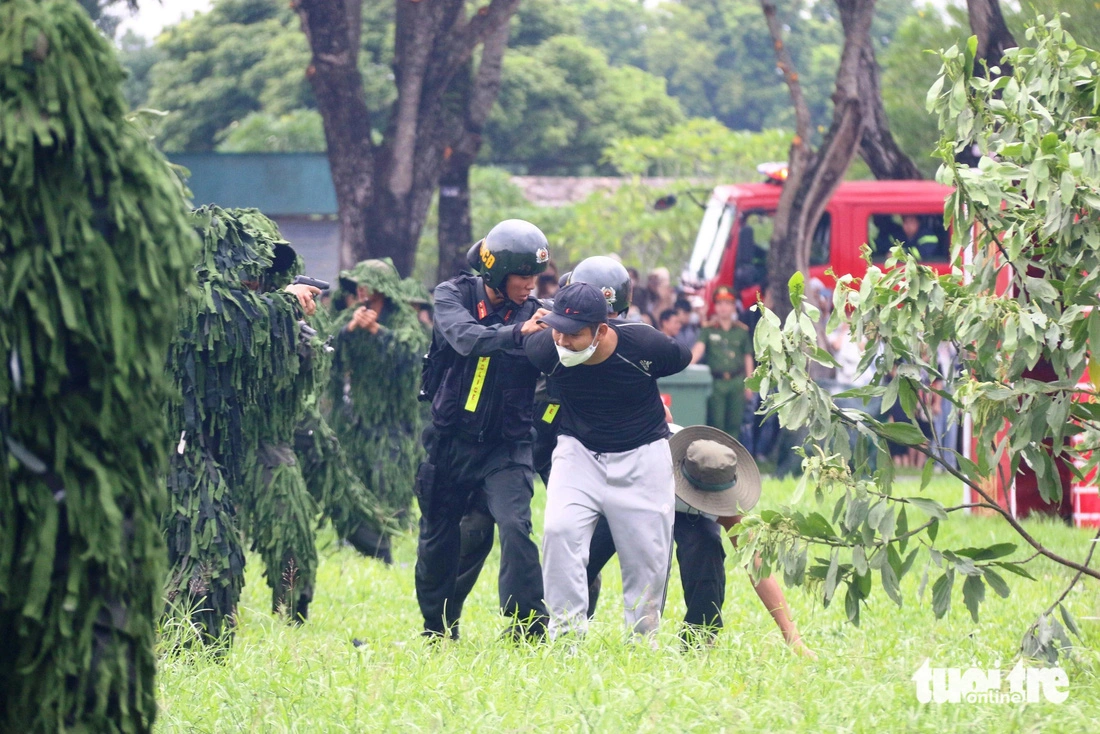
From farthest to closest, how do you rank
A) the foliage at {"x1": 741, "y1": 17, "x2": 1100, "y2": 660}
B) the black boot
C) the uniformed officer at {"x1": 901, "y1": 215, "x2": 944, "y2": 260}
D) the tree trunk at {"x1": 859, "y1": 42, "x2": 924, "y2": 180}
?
the uniformed officer at {"x1": 901, "y1": 215, "x2": 944, "y2": 260}, the tree trunk at {"x1": 859, "y1": 42, "x2": 924, "y2": 180}, the black boot, the foliage at {"x1": 741, "y1": 17, "x2": 1100, "y2": 660}

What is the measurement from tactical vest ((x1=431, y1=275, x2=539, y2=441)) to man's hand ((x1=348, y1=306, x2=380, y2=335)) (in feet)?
10.3

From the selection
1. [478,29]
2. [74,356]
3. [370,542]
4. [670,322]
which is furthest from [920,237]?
[74,356]

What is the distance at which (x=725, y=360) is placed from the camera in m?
14.6

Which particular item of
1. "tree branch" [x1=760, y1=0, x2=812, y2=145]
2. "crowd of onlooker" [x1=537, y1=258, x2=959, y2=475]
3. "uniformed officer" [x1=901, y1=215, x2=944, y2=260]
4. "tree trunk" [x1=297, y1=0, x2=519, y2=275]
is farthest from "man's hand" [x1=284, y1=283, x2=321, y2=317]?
"uniformed officer" [x1=901, y1=215, x2=944, y2=260]

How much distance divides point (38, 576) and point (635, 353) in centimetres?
312

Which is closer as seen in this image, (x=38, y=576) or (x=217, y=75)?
(x=38, y=576)

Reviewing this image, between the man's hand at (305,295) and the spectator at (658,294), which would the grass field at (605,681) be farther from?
the spectator at (658,294)

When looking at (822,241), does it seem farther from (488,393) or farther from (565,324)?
(565,324)

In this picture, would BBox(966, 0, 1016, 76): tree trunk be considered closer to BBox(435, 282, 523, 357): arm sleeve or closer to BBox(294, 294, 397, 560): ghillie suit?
BBox(294, 294, 397, 560): ghillie suit

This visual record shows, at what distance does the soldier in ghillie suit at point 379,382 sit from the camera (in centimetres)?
A: 988

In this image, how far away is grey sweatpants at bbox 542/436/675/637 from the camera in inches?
235

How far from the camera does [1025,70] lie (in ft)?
18.9

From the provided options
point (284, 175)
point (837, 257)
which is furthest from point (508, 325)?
point (284, 175)

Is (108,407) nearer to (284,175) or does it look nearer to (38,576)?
(38,576)
